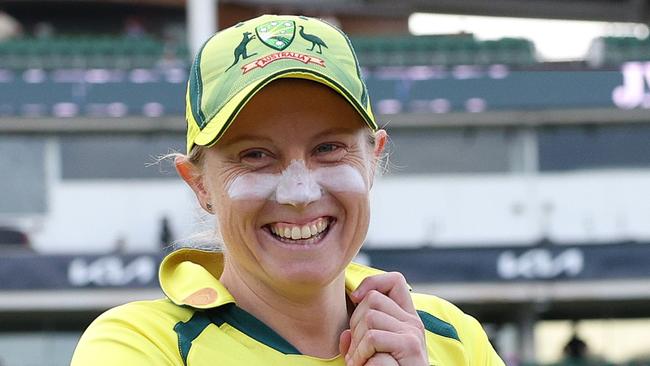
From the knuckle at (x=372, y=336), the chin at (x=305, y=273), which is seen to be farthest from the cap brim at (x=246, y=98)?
the knuckle at (x=372, y=336)

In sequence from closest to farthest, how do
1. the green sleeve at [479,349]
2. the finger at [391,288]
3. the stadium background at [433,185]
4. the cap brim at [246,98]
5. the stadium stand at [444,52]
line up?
1. the cap brim at [246,98]
2. the finger at [391,288]
3. the green sleeve at [479,349]
4. the stadium background at [433,185]
5. the stadium stand at [444,52]

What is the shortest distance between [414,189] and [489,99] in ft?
4.94

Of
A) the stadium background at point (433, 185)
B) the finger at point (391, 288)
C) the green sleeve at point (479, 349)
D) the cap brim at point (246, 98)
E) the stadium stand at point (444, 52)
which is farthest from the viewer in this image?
the stadium stand at point (444, 52)

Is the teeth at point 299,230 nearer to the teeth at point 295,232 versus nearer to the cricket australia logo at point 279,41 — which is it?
the teeth at point 295,232

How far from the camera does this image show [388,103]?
16766 mm

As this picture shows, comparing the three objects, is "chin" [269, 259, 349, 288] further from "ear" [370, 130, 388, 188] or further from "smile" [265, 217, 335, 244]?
"ear" [370, 130, 388, 188]

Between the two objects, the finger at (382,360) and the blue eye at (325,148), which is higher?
the blue eye at (325,148)

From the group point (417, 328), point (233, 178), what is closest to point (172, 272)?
point (233, 178)

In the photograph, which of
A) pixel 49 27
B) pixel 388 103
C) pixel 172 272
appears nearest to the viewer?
pixel 172 272

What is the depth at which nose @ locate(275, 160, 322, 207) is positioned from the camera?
1.95m

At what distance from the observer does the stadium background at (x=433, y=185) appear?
1630 cm

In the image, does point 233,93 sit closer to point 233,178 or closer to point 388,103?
point 233,178

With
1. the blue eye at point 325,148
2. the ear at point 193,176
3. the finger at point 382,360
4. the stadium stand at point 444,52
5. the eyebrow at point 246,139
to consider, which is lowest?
the finger at point 382,360

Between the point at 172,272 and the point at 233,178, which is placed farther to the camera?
the point at 172,272
